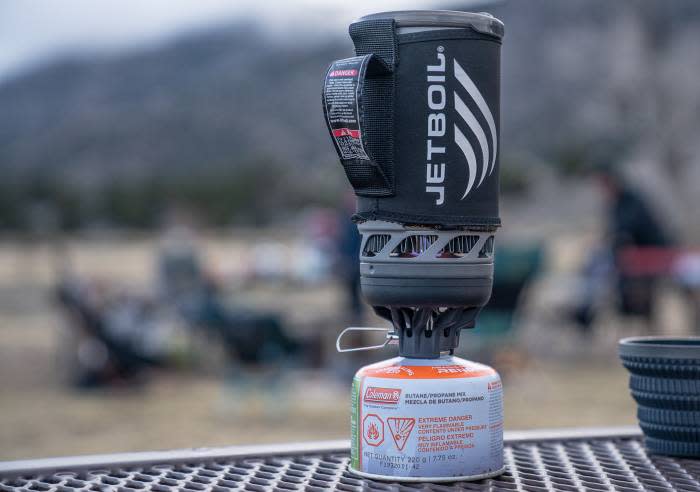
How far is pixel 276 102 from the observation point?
269ft

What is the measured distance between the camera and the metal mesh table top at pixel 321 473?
1763mm

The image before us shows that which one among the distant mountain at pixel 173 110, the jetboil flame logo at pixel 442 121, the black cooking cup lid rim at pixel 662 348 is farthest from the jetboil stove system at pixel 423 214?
the distant mountain at pixel 173 110

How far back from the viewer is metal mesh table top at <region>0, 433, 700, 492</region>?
1763 millimetres

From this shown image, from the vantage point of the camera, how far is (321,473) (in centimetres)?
188

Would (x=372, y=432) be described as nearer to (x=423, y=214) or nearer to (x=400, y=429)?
(x=400, y=429)

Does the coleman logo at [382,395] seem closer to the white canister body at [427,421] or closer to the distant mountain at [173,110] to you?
the white canister body at [427,421]

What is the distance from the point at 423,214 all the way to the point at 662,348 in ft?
1.79

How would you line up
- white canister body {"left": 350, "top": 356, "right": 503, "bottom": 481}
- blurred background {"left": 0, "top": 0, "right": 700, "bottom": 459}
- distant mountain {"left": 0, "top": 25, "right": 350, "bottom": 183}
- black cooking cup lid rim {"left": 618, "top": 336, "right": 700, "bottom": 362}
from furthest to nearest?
distant mountain {"left": 0, "top": 25, "right": 350, "bottom": 183} < blurred background {"left": 0, "top": 0, "right": 700, "bottom": 459} < black cooking cup lid rim {"left": 618, "top": 336, "right": 700, "bottom": 362} < white canister body {"left": 350, "top": 356, "right": 503, "bottom": 481}

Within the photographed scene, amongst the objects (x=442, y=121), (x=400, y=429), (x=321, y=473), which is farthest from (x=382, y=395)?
(x=442, y=121)

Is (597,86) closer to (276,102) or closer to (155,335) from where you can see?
(155,335)

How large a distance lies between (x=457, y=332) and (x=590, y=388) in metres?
6.36

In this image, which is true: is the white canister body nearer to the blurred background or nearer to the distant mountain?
the blurred background

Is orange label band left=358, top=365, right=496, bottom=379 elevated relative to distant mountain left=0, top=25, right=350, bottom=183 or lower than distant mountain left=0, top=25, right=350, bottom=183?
lower

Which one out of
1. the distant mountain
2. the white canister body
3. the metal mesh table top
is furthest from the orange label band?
the distant mountain
